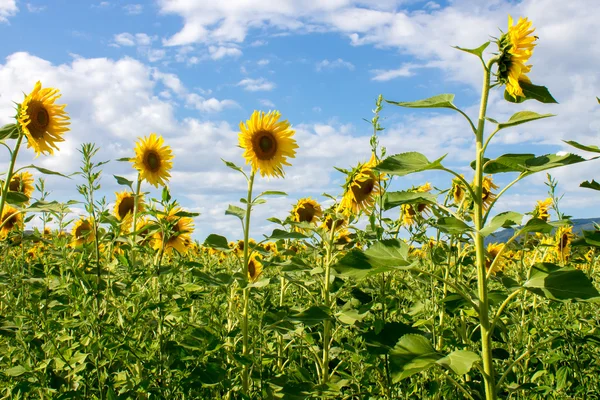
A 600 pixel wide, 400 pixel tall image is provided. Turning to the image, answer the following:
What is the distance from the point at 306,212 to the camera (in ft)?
17.1

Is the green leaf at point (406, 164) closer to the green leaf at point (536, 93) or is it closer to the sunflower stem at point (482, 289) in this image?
the sunflower stem at point (482, 289)

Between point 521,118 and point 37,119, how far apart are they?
12.5 ft

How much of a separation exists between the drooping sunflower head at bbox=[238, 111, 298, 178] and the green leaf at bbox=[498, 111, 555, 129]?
223 centimetres

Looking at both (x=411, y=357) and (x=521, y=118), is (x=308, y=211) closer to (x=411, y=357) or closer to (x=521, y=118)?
(x=521, y=118)

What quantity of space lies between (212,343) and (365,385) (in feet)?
3.41

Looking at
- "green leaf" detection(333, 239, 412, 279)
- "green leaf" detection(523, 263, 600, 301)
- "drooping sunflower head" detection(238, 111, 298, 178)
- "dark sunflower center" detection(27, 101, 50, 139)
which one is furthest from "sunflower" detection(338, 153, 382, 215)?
"dark sunflower center" detection(27, 101, 50, 139)

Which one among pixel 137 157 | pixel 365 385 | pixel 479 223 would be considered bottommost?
pixel 365 385

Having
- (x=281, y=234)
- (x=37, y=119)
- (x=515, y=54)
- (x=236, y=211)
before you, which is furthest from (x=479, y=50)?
(x=37, y=119)

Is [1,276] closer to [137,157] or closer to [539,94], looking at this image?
[137,157]

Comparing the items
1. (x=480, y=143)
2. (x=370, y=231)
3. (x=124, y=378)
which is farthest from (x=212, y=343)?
(x=480, y=143)

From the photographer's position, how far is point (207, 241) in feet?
9.66

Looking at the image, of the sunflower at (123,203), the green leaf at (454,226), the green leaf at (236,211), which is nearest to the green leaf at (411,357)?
the green leaf at (454,226)

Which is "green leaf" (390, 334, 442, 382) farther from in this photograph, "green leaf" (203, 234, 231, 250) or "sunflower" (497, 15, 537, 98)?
"green leaf" (203, 234, 231, 250)

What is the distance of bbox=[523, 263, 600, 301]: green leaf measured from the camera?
1.76 meters
